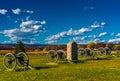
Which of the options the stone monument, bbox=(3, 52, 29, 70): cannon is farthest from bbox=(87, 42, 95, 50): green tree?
bbox=(3, 52, 29, 70): cannon

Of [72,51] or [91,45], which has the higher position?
[91,45]

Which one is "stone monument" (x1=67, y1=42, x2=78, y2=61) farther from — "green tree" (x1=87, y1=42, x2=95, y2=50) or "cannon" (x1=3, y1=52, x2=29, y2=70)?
"green tree" (x1=87, y1=42, x2=95, y2=50)

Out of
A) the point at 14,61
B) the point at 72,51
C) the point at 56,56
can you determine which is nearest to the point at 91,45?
the point at 72,51

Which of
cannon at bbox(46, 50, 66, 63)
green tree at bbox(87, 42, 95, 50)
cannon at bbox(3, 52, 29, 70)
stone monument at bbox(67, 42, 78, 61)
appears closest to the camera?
cannon at bbox(3, 52, 29, 70)

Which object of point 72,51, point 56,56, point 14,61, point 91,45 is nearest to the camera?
point 14,61

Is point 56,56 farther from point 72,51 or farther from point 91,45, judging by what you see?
point 91,45

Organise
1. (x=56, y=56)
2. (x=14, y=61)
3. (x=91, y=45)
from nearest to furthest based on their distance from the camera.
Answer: (x=14, y=61) → (x=56, y=56) → (x=91, y=45)

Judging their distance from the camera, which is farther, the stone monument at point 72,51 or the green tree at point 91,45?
the green tree at point 91,45

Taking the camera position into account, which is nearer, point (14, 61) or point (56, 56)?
point (14, 61)

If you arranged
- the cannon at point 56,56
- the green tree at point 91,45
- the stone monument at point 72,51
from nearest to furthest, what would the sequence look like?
the cannon at point 56,56 → the stone monument at point 72,51 → the green tree at point 91,45

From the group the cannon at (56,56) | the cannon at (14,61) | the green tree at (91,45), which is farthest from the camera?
the green tree at (91,45)

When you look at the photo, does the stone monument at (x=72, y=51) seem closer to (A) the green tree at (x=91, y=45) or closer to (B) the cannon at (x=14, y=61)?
(B) the cannon at (x=14, y=61)

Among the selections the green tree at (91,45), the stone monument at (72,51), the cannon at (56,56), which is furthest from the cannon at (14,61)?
the green tree at (91,45)

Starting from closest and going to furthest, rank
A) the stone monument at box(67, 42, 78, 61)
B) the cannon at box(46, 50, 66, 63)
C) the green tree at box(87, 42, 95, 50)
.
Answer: the cannon at box(46, 50, 66, 63)
the stone monument at box(67, 42, 78, 61)
the green tree at box(87, 42, 95, 50)
